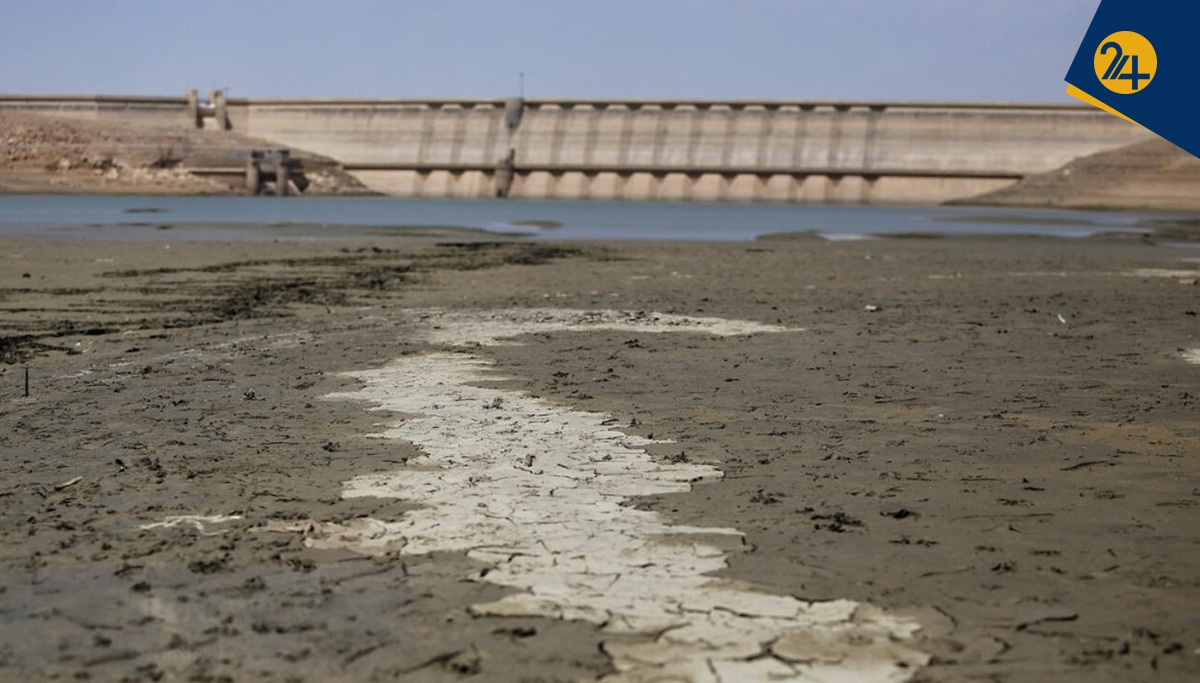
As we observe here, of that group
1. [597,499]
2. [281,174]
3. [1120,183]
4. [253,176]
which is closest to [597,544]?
[597,499]

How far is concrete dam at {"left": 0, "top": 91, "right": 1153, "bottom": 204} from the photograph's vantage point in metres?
100

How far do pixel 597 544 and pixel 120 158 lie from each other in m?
104

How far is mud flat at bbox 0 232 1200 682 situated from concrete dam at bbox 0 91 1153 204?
289 feet

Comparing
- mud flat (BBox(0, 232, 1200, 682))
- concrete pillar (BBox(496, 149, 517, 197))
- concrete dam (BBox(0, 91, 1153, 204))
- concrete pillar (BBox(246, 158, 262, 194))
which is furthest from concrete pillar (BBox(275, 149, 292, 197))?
mud flat (BBox(0, 232, 1200, 682))

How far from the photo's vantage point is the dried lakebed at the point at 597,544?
442cm

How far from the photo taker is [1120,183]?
92.8 meters

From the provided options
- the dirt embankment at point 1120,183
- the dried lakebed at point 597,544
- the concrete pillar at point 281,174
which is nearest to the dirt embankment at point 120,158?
→ the concrete pillar at point 281,174

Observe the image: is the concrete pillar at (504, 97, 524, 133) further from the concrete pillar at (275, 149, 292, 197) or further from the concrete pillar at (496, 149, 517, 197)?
the concrete pillar at (275, 149, 292, 197)

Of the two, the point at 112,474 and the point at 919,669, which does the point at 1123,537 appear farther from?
the point at 112,474

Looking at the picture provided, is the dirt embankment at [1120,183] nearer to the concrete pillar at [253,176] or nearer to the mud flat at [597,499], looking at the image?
the concrete pillar at [253,176]

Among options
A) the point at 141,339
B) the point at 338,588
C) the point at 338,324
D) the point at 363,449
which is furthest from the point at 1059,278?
the point at 338,588

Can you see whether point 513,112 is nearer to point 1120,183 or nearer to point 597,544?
point 1120,183

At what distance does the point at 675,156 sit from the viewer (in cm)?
10594

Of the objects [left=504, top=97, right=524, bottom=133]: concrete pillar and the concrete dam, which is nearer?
the concrete dam
